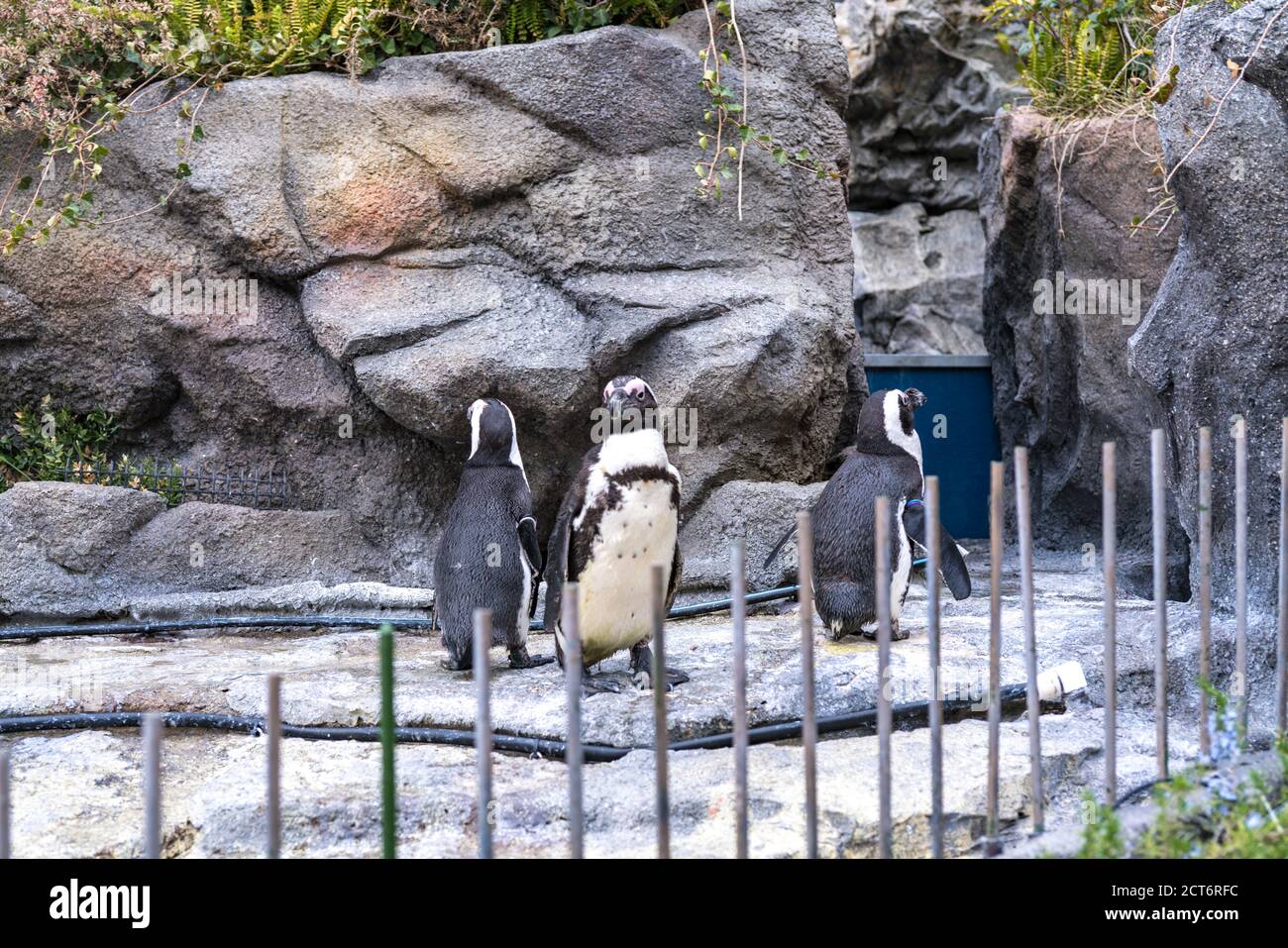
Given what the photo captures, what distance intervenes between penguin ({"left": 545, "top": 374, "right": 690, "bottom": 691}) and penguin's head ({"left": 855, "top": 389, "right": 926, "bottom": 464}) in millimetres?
1077

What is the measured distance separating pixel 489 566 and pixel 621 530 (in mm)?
690

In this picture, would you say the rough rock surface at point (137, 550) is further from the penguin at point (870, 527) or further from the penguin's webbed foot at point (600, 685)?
the penguin at point (870, 527)

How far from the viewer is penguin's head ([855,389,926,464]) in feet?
16.8

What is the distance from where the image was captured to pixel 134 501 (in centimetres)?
577

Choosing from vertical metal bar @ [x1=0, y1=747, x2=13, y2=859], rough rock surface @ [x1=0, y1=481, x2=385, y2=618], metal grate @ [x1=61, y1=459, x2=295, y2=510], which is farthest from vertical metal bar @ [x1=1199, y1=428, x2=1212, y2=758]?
metal grate @ [x1=61, y1=459, x2=295, y2=510]

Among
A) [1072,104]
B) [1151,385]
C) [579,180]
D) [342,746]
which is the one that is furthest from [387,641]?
[1072,104]

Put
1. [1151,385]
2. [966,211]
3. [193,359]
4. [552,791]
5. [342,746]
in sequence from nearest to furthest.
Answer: [552,791]
[342,746]
[1151,385]
[193,359]
[966,211]

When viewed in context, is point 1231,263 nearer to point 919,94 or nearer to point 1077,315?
point 1077,315

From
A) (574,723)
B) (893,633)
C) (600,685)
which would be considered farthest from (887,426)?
(574,723)

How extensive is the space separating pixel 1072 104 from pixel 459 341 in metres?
3.35

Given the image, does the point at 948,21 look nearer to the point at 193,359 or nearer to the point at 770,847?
the point at 193,359

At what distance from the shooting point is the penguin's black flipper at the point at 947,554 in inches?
189

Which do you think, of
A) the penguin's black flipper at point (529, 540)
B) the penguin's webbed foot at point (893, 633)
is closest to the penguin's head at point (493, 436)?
the penguin's black flipper at point (529, 540)

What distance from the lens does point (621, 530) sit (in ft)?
14.0
